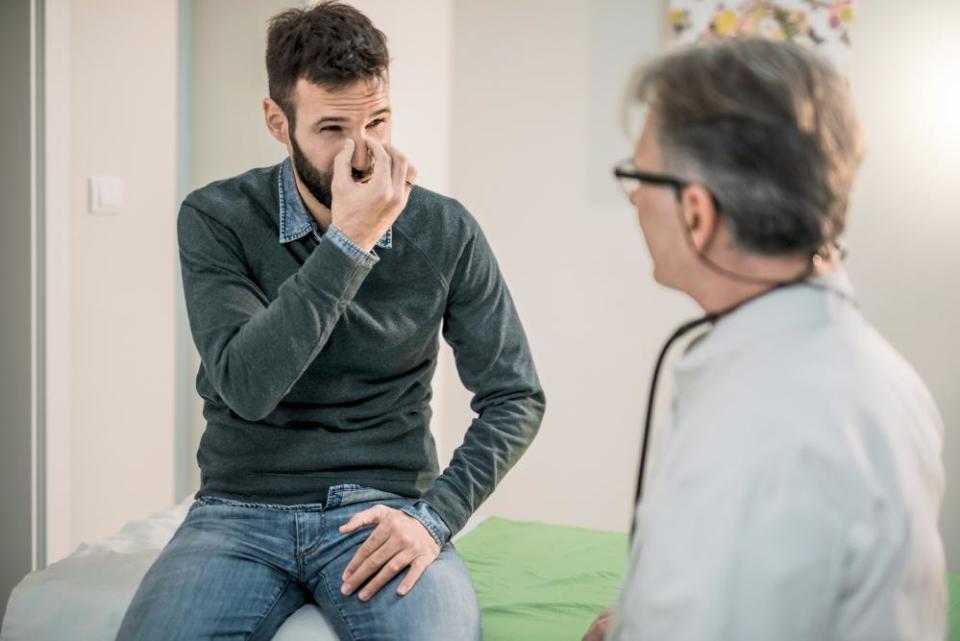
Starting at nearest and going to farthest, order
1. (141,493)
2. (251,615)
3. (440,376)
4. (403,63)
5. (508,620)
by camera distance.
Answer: (251,615) → (508,620) → (141,493) → (403,63) → (440,376)

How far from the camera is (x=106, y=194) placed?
2402 mm

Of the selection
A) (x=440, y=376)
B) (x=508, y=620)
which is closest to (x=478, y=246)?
(x=508, y=620)

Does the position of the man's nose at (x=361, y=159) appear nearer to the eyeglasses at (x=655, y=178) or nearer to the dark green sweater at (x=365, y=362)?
the dark green sweater at (x=365, y=362)

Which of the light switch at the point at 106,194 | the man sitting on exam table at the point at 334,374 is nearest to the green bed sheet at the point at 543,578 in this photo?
the man sitting on exam table at the point at 334,374

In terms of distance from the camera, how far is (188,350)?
2.69 meters

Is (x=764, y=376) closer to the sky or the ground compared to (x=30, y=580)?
closer to the sky

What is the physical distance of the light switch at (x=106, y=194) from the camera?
237 cm

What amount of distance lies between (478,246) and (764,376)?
849 mm

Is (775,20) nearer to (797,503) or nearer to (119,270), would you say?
(119,270)

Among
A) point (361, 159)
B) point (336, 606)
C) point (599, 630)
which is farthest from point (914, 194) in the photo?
point (336, 606)

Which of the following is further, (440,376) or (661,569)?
(440,376)

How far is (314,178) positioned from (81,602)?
703 mm

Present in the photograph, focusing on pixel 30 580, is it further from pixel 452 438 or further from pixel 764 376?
pixel 452 438

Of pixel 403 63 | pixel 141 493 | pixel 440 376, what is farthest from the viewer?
pixel 440 376
